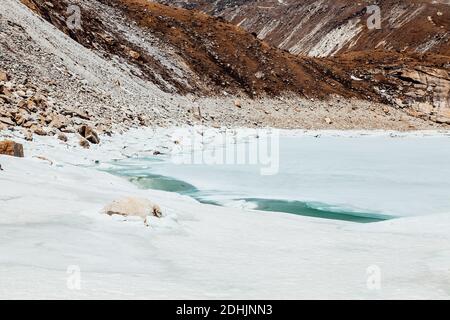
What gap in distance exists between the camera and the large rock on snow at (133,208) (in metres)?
7.00

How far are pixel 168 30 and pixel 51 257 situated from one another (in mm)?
50845

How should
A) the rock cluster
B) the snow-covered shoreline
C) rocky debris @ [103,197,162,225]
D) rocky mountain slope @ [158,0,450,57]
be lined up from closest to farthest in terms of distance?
the snow-covered shoreline
rocky debris @ [103,197,162,225]
the rock cluster
rocky mountain slope @ [158,0,450,57]

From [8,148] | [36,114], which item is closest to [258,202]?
[8,148]

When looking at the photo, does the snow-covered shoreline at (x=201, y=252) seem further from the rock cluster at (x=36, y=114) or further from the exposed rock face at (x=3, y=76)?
the exposed rock face at (x=3, y=76)

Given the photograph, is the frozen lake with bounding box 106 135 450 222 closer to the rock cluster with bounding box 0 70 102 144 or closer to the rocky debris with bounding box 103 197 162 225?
the rock cluster with bounding box 0 70 102 144

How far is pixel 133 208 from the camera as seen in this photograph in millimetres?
7141

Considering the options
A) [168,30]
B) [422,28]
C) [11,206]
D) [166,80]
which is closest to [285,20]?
[422,28]

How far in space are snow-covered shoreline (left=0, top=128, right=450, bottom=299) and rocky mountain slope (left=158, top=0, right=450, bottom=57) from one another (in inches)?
3724

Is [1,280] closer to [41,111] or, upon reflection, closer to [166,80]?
[41,111]

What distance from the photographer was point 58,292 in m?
3.77

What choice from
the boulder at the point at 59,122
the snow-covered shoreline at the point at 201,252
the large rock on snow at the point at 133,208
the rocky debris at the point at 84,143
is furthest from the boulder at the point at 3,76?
the large rock on snow at the point at 133,208

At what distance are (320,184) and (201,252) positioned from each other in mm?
8919

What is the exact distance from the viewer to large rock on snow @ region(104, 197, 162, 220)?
6996 millimetres

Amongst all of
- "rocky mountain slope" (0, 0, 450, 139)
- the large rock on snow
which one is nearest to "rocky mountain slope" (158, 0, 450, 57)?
"rocky mountain slope" (0, 0, 450, 139)
